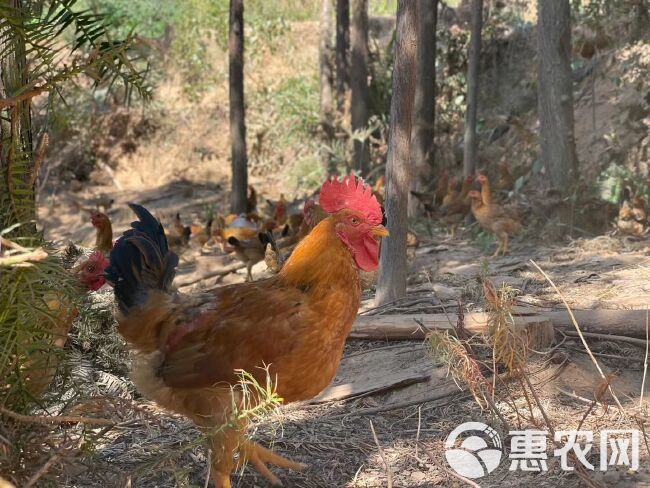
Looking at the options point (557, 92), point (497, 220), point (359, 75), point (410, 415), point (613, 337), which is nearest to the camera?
point (410, 415)

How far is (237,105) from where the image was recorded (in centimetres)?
1264

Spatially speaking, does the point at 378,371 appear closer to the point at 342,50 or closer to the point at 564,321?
the point at 564,321

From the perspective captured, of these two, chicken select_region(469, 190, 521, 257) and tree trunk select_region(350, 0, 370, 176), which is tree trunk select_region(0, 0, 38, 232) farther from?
tree trunk select_region(350, 0, 370, 176)

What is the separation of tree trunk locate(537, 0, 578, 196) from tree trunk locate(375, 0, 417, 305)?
5.27 meters

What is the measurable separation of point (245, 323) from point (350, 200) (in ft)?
2.99

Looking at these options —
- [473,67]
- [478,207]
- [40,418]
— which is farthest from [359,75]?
[40,418]

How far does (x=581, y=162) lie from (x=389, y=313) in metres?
8.78

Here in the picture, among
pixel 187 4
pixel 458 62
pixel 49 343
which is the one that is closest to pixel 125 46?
pixel 49 343

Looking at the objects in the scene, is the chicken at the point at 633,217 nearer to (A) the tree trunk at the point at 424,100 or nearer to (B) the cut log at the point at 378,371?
(A) the tree trunk at the point at 424,100

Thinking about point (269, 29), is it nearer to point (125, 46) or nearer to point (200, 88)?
point (200, 88)

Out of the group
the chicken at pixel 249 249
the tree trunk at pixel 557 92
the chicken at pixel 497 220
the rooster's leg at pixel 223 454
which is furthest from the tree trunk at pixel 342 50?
the rooster's leg at pixel 223 454

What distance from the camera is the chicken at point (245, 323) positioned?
3.99 m

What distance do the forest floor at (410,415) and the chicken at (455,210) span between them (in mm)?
4079

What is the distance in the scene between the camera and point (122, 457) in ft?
15.4
